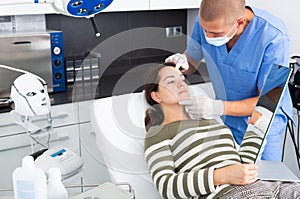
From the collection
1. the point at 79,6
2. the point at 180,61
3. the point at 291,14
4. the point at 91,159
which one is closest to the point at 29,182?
the point at 79,6

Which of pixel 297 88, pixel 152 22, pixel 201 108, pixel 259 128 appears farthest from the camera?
pixel 152 22

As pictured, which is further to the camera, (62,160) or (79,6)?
(62,160)

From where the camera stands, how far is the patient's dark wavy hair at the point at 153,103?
1.61m

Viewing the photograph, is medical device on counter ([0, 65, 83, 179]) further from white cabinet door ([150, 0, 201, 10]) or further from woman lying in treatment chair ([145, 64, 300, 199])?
white cabinet door ([150, 0, 201, 10])

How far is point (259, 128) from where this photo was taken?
139 cm

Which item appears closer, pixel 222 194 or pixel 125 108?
pixel 222 194

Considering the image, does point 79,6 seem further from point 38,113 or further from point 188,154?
point 188,154

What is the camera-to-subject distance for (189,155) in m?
1.54

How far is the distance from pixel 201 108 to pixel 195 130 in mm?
98

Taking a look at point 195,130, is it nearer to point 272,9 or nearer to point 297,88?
point 297,88

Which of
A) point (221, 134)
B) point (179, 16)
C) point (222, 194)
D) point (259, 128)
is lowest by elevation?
point (222, 194)

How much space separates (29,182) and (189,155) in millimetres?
749

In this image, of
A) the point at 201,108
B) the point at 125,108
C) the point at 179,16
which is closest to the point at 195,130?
the point at 201,108

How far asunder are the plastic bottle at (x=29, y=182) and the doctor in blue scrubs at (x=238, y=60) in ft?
2.56
